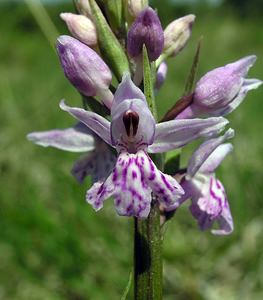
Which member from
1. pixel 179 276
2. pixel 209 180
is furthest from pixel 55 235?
pixel 209 180

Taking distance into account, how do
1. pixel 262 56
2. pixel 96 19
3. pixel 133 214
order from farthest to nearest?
1. pixel 262 56
2. pixel 96 19
3. pixel 133 214

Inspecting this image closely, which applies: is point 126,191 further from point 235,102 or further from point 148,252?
point 235,102

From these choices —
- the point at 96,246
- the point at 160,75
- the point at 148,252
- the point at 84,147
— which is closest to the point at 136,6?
the point at 160,75

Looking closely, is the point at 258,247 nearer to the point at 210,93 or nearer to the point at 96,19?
the point at 210,93

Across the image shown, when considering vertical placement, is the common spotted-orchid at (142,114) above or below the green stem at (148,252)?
above

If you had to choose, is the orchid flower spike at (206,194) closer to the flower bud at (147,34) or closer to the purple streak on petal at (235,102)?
the purple streak on petal at (235,102)

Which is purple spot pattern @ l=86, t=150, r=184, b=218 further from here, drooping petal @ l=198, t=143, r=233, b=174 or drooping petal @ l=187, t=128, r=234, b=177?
drooping petal @ l=198, t=143, r=233, b=174

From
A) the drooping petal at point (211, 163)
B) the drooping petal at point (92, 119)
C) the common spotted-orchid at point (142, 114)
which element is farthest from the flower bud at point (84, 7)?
the drooping petal at point (211, 163)
